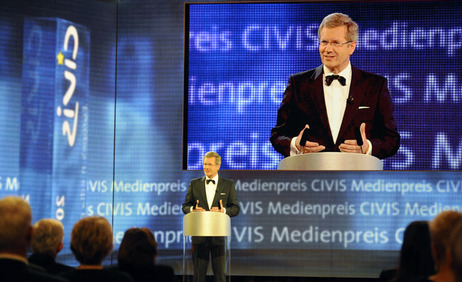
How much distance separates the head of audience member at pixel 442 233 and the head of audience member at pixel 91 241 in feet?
4.54

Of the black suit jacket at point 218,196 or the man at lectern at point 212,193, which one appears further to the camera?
the black suit jacket at point 218,196

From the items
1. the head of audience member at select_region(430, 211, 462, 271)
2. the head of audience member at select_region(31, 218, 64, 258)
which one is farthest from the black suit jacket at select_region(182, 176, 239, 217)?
the head of audience member at select_region(430, 211, 462, 271)

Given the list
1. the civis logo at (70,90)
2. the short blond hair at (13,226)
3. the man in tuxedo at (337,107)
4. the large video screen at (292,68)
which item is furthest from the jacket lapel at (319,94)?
the short blond hair at (13,226)

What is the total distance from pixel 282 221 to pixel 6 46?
395cm

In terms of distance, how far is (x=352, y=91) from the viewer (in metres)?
7.70

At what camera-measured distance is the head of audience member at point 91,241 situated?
2781 mm

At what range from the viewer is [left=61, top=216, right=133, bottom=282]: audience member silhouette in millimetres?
2723

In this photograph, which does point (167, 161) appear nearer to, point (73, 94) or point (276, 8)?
point (73, 94)

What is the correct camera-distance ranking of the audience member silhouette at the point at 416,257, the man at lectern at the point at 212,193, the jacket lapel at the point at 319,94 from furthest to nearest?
the jacket lapel at the point at 319,94
the man at lectern at the point at 212,193
the audience member silhouette at the point at 416,257

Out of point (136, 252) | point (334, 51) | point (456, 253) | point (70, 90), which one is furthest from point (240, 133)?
point (456, 253)

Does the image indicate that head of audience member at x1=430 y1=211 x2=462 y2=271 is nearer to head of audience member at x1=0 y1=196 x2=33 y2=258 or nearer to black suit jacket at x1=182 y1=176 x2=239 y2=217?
head of audience member at x1=0 y1=196 x2=33 y2=258

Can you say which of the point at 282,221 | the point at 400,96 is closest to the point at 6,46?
the point at 282,221

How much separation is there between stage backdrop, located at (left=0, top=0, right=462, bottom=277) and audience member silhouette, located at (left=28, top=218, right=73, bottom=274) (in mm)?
4146

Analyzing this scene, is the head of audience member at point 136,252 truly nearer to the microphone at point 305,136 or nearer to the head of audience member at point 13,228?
the head of audience member at point 13,228
